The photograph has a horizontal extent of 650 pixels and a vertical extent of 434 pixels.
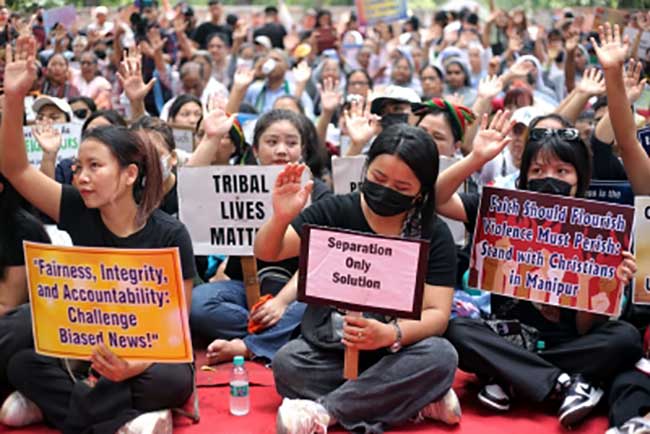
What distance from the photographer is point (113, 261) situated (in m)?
3.75

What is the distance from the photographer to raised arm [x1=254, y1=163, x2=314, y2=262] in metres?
3.81

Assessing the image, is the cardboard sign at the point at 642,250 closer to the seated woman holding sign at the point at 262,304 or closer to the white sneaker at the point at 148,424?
the seated woman holding sign at the point at 262,304

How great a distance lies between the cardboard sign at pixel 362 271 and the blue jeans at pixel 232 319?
44.8 inches

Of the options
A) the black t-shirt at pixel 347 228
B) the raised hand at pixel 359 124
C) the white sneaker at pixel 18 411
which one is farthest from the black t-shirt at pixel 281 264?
the white sneaker at pixel 18 411

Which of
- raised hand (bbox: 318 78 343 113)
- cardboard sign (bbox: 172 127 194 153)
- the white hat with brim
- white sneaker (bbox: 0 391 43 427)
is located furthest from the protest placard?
white sneaker (bbox: 0 391 43 427)

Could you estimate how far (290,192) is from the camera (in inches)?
150

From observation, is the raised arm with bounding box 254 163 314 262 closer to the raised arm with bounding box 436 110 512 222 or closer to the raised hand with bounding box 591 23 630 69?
the raised arm with bounding box 436 110 512 222

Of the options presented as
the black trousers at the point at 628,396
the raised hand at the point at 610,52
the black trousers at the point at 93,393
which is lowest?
the black trousers at the point at 628,396

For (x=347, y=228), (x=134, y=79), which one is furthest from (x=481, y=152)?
(x=134, y=79)

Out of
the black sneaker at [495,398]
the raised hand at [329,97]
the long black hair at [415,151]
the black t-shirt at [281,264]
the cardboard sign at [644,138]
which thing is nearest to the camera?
the long black hair at [415,151]

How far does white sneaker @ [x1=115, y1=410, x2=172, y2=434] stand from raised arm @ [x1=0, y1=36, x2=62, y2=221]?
1.02 meters

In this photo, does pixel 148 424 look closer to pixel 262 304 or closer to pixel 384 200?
pixel 262 304

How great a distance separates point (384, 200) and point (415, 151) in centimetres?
25

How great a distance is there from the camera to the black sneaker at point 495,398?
4320 mm
